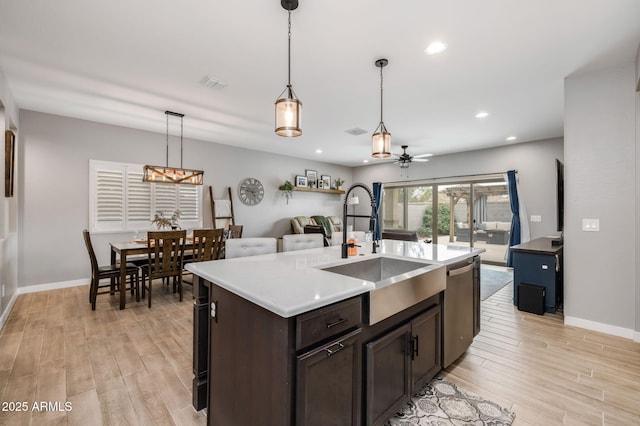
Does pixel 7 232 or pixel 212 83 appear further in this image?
pixel 7 232

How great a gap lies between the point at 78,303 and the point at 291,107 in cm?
412

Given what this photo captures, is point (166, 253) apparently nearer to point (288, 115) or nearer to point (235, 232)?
point (235, 232)

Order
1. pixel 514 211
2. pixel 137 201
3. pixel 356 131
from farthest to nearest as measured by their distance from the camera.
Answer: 1. pixel 514 211
2. pixel 356 131
3. pixel 137 201

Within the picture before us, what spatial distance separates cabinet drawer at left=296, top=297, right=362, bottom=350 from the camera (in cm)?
115

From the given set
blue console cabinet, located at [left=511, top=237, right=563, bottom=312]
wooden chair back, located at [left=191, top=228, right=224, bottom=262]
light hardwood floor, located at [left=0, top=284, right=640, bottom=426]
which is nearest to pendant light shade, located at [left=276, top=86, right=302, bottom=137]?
light hardwood floor, located at [left=0, top=284, right=640, bottom=426]

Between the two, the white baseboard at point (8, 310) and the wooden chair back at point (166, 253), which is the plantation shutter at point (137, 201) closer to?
the wooden chair back at point (166, 253)

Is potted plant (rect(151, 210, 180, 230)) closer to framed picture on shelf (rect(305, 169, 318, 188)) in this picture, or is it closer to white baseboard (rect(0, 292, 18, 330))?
white baseboard (rect(0, 292, 18, 330))

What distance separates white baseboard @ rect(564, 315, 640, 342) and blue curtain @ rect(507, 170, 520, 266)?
10.5 ft

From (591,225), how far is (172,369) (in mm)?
4300

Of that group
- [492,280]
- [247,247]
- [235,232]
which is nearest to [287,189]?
[235,232]

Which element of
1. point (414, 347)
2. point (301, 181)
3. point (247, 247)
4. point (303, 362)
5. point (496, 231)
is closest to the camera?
point (303, 362)

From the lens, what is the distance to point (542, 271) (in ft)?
12.1

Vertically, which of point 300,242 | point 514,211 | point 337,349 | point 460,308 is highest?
point 514,211

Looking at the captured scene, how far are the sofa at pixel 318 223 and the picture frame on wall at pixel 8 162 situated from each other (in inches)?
201
